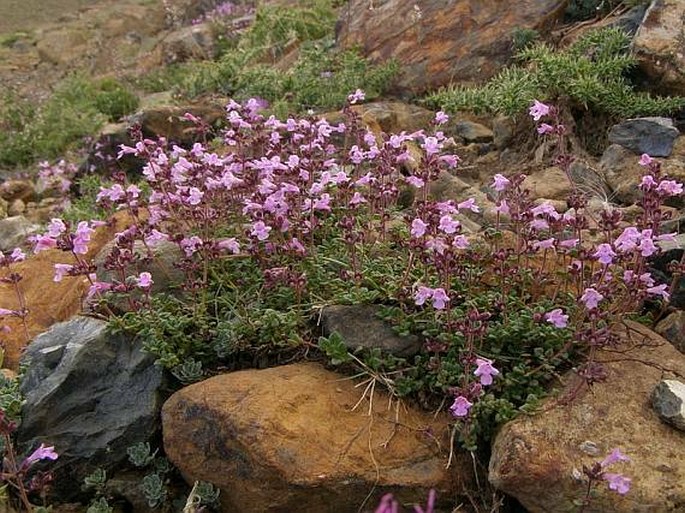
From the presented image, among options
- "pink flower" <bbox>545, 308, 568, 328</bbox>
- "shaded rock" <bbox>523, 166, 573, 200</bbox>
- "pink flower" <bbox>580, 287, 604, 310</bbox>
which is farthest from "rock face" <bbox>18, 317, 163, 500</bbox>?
"shaded rock" <bbox>523, 166, 573, 200</bbox>

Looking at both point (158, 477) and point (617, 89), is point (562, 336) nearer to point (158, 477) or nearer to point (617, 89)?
point (158, 477)

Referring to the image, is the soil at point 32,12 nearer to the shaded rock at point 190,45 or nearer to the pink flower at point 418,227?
the shaded rock at point 190,45

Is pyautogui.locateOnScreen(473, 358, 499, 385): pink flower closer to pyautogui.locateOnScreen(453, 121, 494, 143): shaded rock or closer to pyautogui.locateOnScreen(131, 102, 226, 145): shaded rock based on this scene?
pyautogui.locateOnScreen(453, 121, 494, 143): shaded rock

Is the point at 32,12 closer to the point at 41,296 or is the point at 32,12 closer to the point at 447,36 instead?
the point at 447,36

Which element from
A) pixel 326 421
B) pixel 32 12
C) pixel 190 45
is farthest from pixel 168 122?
pixel 32 12

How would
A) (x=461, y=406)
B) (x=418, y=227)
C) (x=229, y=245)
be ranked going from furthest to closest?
(x=229, y=245), (x=418, y=227), (x=461, y=406)
